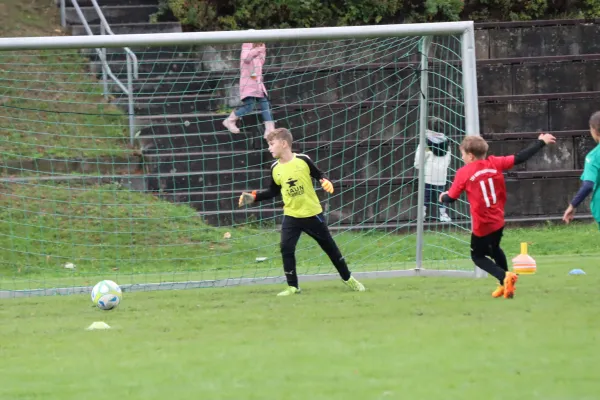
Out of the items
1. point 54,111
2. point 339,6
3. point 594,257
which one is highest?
point 339,6

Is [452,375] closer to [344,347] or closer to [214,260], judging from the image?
[344,347]

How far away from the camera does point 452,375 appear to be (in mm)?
5492

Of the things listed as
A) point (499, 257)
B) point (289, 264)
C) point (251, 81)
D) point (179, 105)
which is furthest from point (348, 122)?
point (499, 257)

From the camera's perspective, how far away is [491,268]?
28.9 ft

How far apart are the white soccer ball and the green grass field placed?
0.12 meters

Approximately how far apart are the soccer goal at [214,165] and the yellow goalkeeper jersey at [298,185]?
1923mm

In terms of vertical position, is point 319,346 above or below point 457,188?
below

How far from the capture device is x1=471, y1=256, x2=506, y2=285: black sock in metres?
8.69

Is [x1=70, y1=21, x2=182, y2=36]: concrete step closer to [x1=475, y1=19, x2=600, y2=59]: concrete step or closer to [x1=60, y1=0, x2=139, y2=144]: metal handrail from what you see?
[x1=60, y1=0, x2=139, y2=144]: metal handrail

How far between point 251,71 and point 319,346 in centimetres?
881

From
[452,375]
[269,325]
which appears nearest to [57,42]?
[269,325]

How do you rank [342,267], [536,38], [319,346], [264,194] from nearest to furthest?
[319,346] < [342,267] < [264,194] < [536,38]

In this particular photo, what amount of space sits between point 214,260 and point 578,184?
6.74 metres

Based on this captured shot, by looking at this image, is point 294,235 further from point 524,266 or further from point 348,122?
point 348,122
